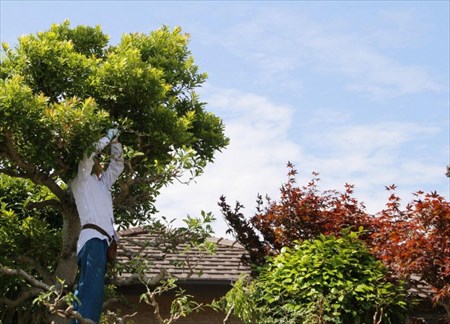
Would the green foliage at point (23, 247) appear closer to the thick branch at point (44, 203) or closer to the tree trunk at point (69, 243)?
the thick branch at point (44, 203)

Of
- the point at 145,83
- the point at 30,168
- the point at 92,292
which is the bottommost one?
the point at 92,292

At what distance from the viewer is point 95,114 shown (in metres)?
10.6

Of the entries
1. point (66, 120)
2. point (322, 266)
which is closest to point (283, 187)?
point (322, 266)

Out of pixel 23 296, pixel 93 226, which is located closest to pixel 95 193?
pixel 93 226

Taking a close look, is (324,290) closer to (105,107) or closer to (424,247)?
(424,247)

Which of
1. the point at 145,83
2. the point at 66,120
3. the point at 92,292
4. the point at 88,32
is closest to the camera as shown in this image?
the point at 92,292

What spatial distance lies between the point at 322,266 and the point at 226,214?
2182 millimetres

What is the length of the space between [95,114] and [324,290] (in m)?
3.99

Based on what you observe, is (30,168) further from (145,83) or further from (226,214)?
(226,214)

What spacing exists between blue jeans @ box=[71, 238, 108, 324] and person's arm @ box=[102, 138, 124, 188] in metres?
0.94

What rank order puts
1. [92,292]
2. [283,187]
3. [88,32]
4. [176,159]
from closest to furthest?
1. [92,292]
2. [176,159]
3. [283,187]
4. [88,32]

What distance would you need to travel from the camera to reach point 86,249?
31.3 feet

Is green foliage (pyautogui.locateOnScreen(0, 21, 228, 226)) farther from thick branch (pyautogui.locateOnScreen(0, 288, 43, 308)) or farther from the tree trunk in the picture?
thick branch (pyautogui.locateOnScreen(0, 288, 43, 308))

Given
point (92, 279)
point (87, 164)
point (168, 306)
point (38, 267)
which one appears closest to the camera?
point (92, 279)
